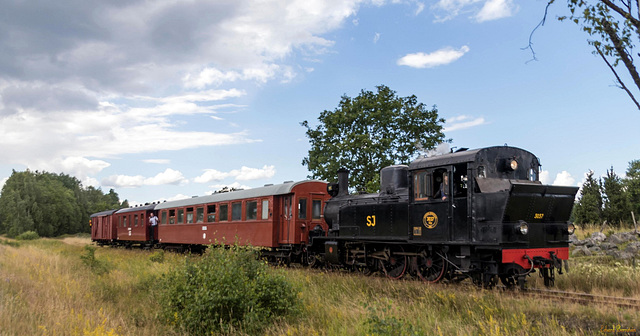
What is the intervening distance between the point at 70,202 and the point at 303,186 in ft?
307

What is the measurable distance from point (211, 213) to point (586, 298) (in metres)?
15.8

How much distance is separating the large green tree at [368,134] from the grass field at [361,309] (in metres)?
17.2

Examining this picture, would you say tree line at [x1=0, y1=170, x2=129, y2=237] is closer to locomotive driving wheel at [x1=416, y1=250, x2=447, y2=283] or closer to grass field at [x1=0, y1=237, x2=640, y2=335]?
grass field at [x1=0, y1=237, x2=640, y2=335]

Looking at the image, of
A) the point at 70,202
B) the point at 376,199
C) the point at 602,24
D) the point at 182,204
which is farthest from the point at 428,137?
the point at 70,202

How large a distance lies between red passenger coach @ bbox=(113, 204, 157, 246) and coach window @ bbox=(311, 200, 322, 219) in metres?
15.3

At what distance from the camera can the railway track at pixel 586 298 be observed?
8567mm

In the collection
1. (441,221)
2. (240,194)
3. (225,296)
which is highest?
(240,194)

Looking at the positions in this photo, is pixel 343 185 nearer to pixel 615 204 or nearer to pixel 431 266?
pixel 431 266

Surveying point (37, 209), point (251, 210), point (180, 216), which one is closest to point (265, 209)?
point (251, 210)

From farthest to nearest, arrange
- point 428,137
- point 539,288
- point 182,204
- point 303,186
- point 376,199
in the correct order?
1. point 428,137
2. point 182,204
3. point 303,186
4. point 376,199
5. point 539,288

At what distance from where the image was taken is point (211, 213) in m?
21.3

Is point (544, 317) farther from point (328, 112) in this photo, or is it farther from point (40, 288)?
point (328, 112)

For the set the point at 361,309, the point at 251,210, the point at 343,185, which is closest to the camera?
the point at 361,309

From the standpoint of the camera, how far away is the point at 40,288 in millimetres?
11180
